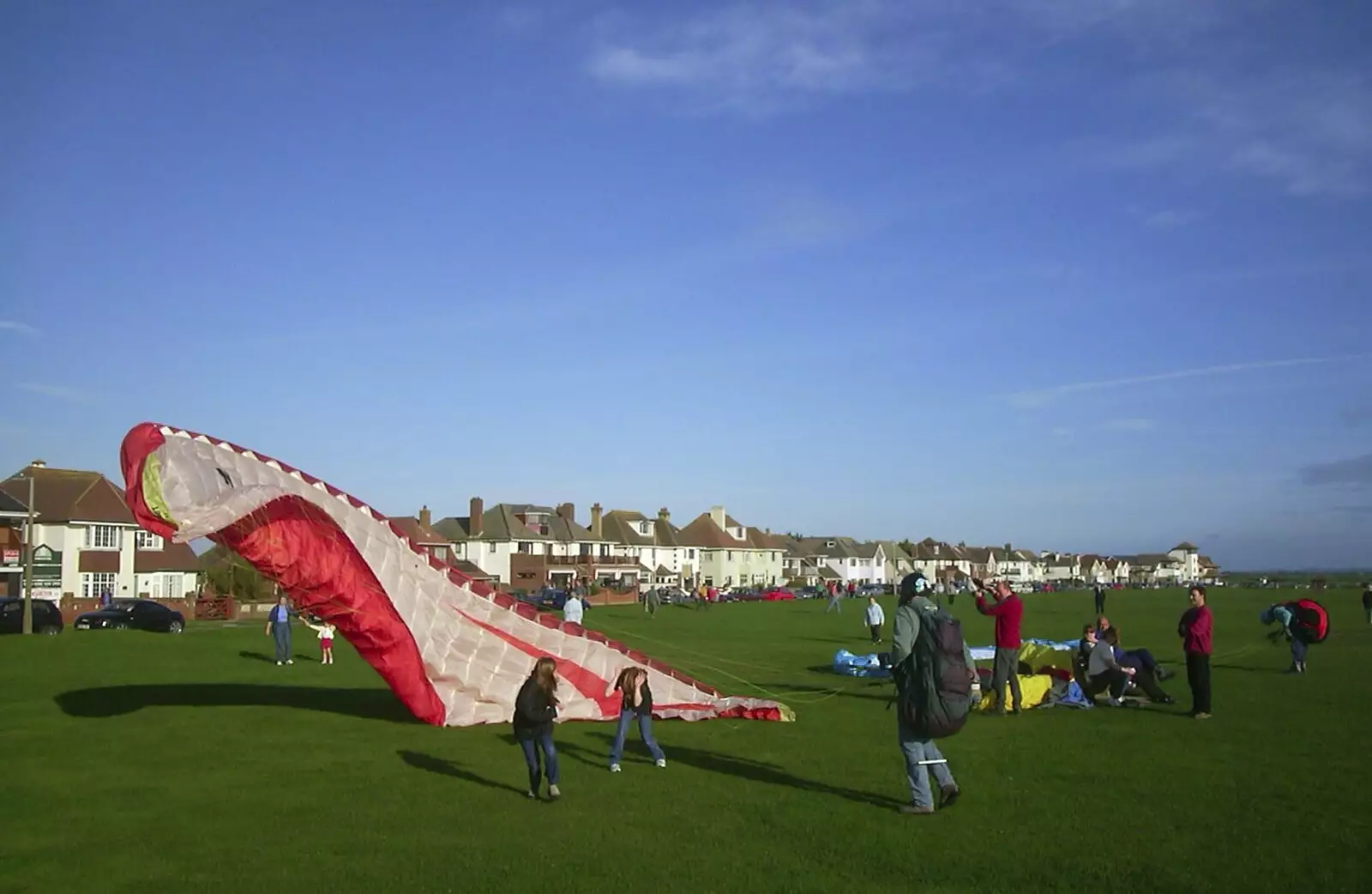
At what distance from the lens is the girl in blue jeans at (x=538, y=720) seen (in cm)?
1162

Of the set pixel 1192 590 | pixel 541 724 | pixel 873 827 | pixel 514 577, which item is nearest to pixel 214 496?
pixel 541 724

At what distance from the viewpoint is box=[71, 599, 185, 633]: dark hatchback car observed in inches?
1746

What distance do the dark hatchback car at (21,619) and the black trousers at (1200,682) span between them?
127ft

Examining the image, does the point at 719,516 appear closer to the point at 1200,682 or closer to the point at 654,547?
the point at 654,547

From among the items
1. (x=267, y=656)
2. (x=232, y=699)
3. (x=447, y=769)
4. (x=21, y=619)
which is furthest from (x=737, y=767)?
Result: (x=21, y=619)

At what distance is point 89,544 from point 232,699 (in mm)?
49812

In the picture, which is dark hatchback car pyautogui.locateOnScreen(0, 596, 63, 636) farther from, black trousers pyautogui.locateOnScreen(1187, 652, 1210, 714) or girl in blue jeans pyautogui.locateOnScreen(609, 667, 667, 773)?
black trousers pyautogui.locateOnScreen(1187, 652, 1210, 714)

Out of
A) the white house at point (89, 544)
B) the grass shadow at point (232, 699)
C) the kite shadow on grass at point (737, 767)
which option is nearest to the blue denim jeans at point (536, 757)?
the kite shadow on grass at point (737, 767)

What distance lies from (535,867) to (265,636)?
34.6m

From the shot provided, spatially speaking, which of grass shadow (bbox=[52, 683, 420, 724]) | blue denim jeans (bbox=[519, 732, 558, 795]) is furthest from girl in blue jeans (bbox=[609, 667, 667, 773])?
grass shadow (bbox=[52, 683, 420, 724])

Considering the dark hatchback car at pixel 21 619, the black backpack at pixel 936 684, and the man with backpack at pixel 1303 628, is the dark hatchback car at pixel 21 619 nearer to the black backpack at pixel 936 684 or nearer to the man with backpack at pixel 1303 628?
the man with backpack at pixel 1303 628

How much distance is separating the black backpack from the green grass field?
0.96 m

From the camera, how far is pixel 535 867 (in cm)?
929

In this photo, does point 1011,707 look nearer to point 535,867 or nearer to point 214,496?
point 535,867
